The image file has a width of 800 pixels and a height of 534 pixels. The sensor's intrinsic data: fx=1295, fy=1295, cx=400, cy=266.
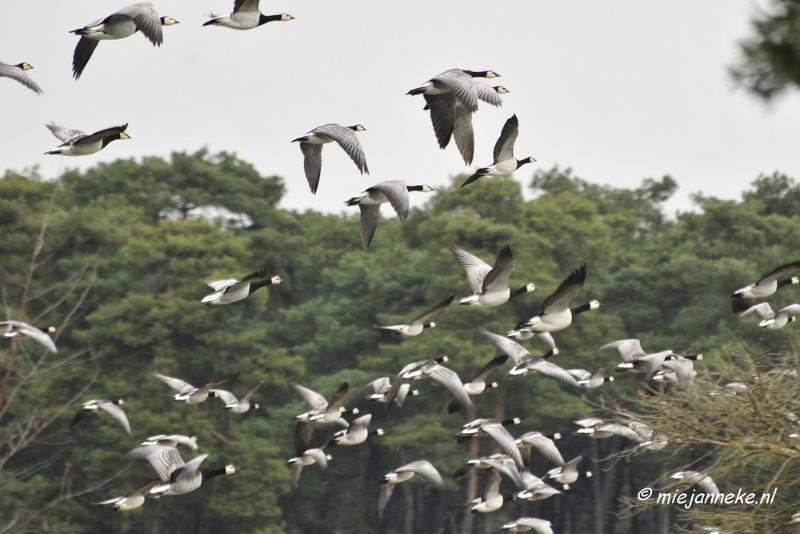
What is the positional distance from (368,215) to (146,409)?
20.6 metres

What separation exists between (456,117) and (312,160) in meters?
1.81

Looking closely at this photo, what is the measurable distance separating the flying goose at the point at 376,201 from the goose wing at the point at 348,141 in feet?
2.09

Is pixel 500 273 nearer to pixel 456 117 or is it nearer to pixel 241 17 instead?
pixel 456 117

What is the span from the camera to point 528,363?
18.7 m

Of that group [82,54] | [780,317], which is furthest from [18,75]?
[780,317]

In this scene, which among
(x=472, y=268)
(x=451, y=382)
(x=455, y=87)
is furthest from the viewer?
(x=451, y=382)

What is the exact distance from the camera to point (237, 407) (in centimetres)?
2034

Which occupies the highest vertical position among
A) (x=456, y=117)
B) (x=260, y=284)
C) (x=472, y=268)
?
(x=456, y=117)

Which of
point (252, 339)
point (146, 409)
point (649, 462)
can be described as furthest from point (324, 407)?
point (649, 462)

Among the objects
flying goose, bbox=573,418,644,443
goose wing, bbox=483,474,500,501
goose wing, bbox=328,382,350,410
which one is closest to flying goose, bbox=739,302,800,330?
flying goose, bbox=573,418,644,443

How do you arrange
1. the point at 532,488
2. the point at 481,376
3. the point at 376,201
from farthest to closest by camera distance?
the point at 532,488 < the point at 481,376 < the point at 376,201

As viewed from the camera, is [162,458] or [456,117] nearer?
[456,117]

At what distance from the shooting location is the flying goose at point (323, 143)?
13.8 metres

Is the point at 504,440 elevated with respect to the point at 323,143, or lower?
lower
